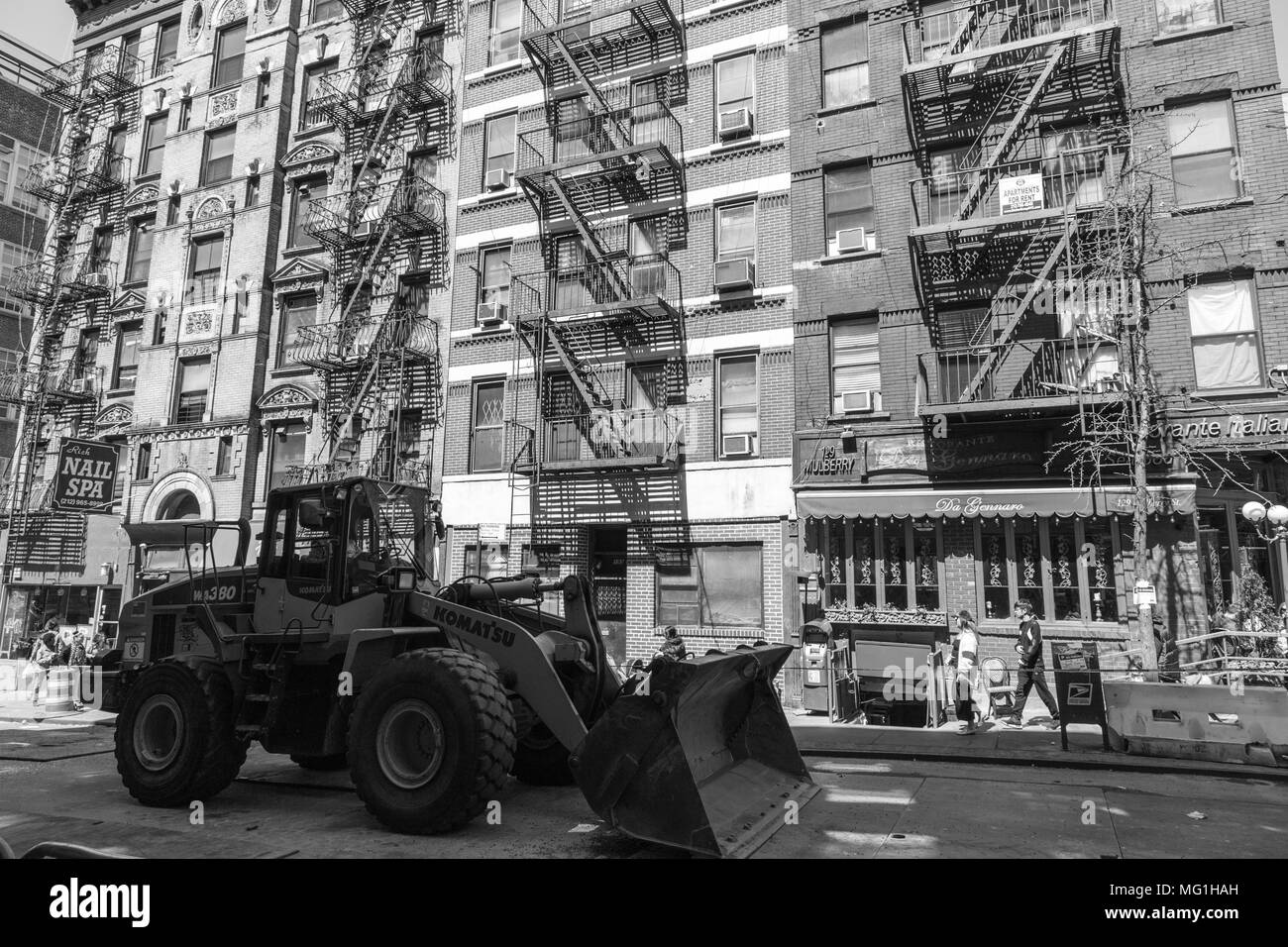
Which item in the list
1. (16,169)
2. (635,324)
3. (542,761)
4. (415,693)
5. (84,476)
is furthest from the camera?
(16,169)

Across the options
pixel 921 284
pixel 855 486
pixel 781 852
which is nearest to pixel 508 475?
pixel 855 486

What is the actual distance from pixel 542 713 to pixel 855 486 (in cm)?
1126

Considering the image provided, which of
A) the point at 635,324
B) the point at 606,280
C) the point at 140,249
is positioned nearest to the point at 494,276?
the point at 606,280

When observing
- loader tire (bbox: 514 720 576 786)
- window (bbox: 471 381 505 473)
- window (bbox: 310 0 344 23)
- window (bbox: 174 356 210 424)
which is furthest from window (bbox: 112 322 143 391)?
loader tire (bbox: 514 720 576 786)

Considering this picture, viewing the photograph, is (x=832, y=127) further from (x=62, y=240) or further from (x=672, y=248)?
(x=62, y=240)

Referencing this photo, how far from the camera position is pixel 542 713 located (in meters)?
7.27

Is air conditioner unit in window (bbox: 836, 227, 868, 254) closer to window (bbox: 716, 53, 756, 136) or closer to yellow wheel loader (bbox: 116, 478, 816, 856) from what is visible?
window (bbox: 716, 53, 756, 136)

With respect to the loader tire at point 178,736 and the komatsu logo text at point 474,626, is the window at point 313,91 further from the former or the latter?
the komatsu logo text at point 474,626

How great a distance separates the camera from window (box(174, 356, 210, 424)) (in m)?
26.0

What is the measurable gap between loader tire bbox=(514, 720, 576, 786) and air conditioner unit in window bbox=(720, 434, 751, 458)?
1087cm

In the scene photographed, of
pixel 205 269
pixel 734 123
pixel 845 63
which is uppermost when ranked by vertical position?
pixel 845 63

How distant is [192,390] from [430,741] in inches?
926

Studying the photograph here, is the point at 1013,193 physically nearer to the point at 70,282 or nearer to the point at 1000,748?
the point at 1000,748

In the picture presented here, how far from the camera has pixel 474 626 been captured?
783 centimetres
